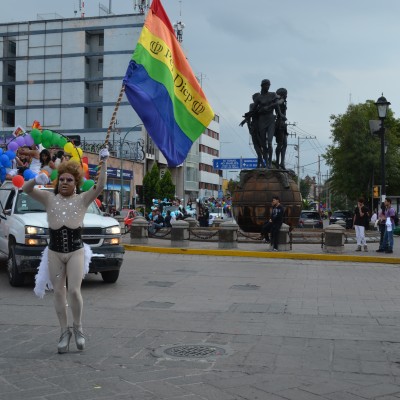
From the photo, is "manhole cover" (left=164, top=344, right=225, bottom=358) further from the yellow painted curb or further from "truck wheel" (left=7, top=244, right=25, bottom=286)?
the yellow painted curb

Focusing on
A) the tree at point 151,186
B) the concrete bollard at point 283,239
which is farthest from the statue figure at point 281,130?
the tree at point 151,186

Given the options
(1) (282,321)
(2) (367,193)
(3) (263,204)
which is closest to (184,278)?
(1) (282,321)

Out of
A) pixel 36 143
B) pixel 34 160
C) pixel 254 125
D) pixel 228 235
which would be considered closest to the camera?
pixel 34 160

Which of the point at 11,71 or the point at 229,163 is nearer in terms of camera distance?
the point at 229,163

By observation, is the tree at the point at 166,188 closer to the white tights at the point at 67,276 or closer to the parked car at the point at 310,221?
the parked car at the point at 310,221

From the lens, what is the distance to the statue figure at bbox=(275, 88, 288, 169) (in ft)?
72.5

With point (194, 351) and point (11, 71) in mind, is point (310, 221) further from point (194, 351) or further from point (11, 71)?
point (11, 71)

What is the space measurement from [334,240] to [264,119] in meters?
5.31

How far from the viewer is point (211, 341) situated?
6934 mm

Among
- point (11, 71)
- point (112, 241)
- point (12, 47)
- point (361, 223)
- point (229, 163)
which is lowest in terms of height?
point (112, 241)

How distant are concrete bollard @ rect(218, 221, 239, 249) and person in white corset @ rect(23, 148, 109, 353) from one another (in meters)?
13.3

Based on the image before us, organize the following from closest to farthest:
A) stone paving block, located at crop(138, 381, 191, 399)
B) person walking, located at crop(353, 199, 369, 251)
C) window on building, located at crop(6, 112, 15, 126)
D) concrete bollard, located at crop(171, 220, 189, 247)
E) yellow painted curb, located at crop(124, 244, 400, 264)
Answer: stone paving block, located at crop(138, 381, 191, 399) < yellow painted curb, located at crop(124, 244, 400, 264) < person walking, located at crop(353, 199, 369, 251) < concrete bollard, located at crop(171, 220, 189, 247) < window on building, located at crop(6, 112, 15, 126)

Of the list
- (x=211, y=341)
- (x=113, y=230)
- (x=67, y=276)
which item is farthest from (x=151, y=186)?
(x=67, y=276)

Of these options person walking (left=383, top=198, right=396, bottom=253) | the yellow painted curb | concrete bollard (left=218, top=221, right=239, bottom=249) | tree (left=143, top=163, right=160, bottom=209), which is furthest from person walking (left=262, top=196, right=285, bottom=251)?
tree (left=143, top=163, right=160, bottom=209)
